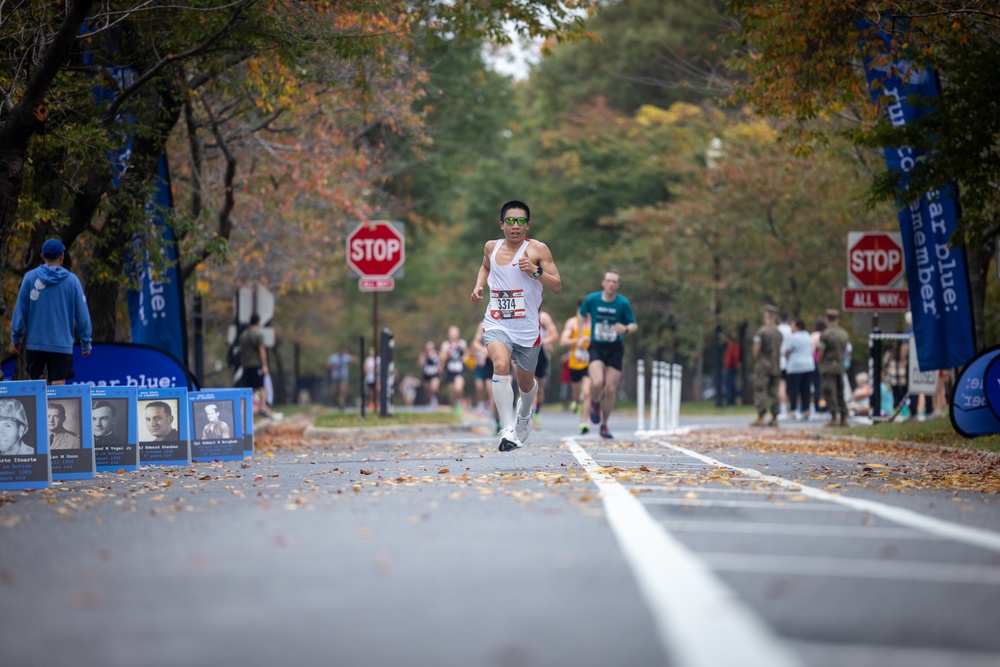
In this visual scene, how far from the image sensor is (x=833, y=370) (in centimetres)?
2405

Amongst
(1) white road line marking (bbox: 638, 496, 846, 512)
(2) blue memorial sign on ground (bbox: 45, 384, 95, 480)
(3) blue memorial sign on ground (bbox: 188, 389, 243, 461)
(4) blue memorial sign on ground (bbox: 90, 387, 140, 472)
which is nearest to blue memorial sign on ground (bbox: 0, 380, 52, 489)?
(2) blue memorial sign on ground (bbox: 45, 384, 95, 480)

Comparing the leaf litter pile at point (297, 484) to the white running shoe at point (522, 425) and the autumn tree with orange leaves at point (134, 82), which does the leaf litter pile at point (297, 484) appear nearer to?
the white running shoe at point (522, 425)

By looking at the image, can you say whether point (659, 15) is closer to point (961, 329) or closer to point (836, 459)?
point (961, 329)

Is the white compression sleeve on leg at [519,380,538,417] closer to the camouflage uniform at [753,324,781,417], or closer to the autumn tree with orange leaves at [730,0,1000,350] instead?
the autumn tree with orange leaves at [730,0,1000,350]

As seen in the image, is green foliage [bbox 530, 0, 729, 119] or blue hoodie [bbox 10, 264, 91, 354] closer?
blue hoodie [bbox 10, 264, 91, 354]

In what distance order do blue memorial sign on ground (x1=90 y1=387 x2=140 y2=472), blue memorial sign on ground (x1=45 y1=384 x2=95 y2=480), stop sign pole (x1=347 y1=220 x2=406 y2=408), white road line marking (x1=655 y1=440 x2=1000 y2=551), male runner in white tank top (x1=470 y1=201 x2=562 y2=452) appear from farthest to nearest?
stop sign pole (x1=347 y1=220 x2=406 y2=408)
male runner in white tank top (x1=470 y1=201 x2=562 y2=452)
blue memorial sign on ground (x1=90 y1=387 x2=140 y2=472)
blue memorial sign on ground (x1=45 y1=384 x2=95 y2=480)
white road line marking (x1=655 y1=440 x2=1000 y2=551)

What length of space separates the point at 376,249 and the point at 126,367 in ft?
30.8

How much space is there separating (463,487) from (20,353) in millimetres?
6090

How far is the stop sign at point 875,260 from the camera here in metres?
21.1

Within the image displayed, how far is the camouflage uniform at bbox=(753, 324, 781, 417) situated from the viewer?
25.4m

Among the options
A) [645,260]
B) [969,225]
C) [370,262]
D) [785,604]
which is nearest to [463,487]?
[785,604]

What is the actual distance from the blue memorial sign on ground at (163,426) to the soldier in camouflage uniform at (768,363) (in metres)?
13.4

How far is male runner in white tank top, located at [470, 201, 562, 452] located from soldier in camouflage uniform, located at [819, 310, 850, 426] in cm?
1151

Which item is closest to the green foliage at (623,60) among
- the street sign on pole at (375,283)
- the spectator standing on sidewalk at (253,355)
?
the spectator standing on sidewalk at (253,355)
